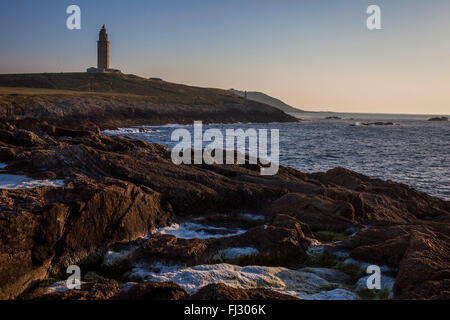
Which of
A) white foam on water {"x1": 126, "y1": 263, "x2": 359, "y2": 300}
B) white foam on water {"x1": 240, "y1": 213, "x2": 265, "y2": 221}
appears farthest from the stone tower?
white foam on water {"x1": 126, "y1": 263, "x2": 359, "y2": 300}

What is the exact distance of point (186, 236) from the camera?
9055 mm

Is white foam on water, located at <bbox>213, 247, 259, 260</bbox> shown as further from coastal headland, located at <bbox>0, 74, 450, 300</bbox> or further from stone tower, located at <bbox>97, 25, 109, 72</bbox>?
stone tower, located at <bbox>97, 25, 109, 72</bbox>

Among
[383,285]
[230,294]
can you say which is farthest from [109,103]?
[230,294]

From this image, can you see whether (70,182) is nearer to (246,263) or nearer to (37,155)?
(37,155)

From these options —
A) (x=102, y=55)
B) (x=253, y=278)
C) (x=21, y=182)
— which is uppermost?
(x=102, y=55)

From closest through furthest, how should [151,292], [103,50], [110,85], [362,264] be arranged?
[151,292], [362,264], [110,85], [103,50]

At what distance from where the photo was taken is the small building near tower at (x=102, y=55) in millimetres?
137000

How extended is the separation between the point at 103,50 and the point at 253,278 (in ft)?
507

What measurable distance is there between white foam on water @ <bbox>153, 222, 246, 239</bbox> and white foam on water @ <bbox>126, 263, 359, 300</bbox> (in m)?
1.96

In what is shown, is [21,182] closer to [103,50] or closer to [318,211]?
[318,211]

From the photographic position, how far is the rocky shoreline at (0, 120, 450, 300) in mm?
6125
